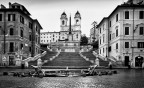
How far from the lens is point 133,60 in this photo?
3775cm

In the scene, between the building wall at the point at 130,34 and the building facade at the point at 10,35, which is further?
the building facade at the point at 10,35

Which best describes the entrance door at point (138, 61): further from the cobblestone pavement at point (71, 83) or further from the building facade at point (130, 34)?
the cobblestone pavement at point (71, 83)

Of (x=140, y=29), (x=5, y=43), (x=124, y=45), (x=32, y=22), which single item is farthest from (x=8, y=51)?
(x=140, y=29)

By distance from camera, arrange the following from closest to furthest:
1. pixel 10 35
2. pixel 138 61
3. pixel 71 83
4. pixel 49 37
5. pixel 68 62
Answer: pixel 71 83 < pixel 138 61 < pixel 68 62 < pixel 10 35 < pixel 49 37

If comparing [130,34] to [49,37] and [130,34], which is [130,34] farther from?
[49,37]

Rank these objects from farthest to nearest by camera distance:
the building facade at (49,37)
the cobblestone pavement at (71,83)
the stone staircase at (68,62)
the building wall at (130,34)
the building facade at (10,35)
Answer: the building facade at (49,37) < the building facade at (10,35) < the building wall at (130,34) < the stone staircase at (68,62) < the cobblestone pavement at (71,83)

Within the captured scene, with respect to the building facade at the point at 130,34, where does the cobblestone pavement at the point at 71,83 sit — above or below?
below

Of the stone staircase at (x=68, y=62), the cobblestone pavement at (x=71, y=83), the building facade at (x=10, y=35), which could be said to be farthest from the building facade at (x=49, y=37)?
the cobblestone pavement at (x=71, y=83)

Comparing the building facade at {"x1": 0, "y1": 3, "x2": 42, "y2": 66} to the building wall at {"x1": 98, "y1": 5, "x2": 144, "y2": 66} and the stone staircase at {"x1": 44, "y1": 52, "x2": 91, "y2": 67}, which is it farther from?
the building wall at {"x1": 98, "y1": 5, "x2": 144, "y2": 66}

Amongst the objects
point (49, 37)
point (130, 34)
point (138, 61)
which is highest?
point (49, 37)

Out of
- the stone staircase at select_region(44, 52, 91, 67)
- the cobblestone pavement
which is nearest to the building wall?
the stone staircase at select_region(44, 52, 91, 67)

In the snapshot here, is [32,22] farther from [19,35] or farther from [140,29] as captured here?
[140,29]

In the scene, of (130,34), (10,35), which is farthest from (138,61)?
(10,35)

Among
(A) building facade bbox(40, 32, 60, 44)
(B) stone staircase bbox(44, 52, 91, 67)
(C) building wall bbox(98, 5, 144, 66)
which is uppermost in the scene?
(A) building facade bbox(40, 32, 60, 44)
